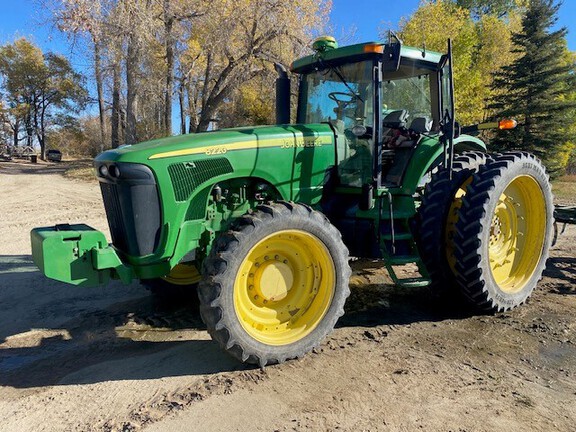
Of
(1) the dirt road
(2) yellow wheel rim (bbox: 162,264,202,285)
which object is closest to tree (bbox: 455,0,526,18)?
(1) the dirt road

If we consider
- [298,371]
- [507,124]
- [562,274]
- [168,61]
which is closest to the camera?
[298,371]

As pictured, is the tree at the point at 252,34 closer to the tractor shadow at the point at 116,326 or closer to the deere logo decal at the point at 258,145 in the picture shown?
the tractor shadow at the point at 116,326

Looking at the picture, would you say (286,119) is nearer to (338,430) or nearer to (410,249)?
(410,249)

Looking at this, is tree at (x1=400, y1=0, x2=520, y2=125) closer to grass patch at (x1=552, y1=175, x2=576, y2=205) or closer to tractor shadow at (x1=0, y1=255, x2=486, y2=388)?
grass patch at (x1=552, y1=175, x2=576, y2=205)

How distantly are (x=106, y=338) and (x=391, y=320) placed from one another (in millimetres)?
2667

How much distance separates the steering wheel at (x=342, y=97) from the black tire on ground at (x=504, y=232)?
1.44 metres

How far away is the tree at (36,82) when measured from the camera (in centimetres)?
4016

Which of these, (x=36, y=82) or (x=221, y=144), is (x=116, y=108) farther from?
(x=221, y=144)

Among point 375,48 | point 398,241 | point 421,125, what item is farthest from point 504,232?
point 375,48

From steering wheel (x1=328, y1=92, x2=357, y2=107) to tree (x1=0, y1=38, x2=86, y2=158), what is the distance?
1561 inches

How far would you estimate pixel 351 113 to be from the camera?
188 inches

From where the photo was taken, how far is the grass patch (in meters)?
15.9

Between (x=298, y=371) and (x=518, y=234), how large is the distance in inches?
121

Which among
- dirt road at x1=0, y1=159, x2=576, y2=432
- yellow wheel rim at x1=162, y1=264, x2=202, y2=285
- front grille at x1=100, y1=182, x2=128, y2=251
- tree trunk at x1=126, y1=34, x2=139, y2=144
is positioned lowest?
dirt road at x1=0, y1=159, x2=576, y2=432
